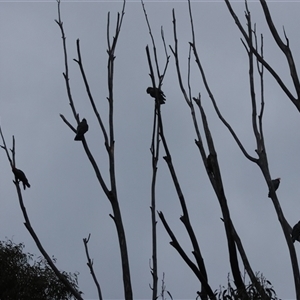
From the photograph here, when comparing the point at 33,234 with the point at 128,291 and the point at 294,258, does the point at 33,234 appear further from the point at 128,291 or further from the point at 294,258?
the point at 294,258

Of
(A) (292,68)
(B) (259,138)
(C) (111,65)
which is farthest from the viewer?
(C) (111,65)

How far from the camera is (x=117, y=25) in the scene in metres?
3.94

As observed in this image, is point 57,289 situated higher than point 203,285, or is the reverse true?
point 57,289

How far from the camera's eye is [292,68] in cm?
252

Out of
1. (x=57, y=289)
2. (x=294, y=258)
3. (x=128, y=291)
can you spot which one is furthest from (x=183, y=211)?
(x=57, y=289)

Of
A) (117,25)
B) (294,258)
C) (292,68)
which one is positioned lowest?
(294,258)

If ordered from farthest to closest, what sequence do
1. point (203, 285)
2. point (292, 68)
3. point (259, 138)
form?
point (259, 138)
point (203, 285)
point (292, 68)

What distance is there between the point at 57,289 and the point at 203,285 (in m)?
14.7

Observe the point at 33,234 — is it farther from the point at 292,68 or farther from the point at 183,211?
the point at 292,68

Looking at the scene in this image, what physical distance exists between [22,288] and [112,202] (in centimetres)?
1437

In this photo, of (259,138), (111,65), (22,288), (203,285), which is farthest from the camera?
(22,288)

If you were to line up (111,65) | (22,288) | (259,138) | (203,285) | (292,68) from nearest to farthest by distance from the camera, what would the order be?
(292,68) → (203,285) → (259,138) → (111,65) → (22,288)

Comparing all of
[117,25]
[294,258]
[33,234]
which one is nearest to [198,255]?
[294,258]

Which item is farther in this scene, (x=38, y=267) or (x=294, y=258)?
(x=38, y=267)
